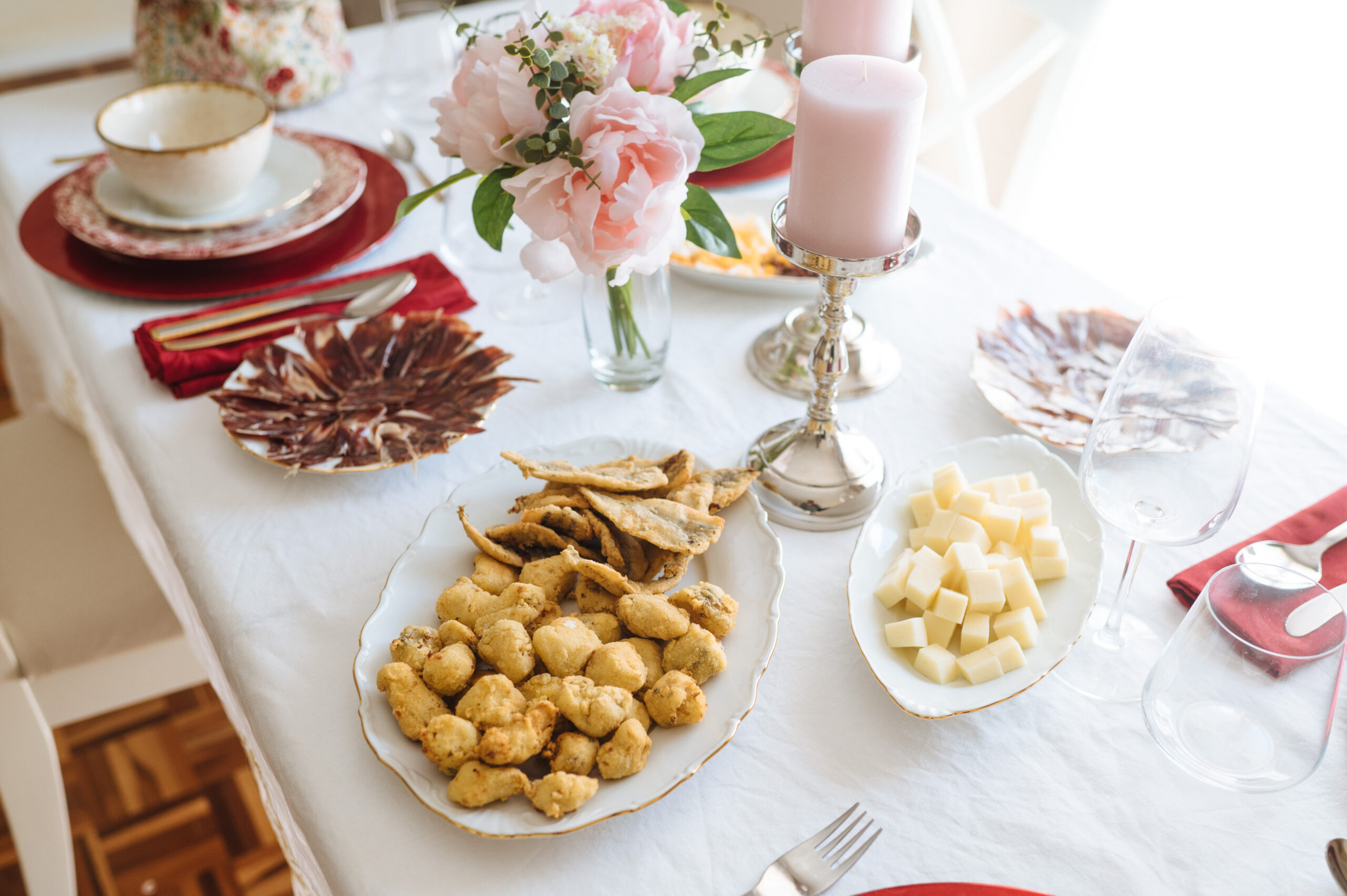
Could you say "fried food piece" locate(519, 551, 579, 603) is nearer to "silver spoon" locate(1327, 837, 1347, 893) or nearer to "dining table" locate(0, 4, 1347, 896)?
"dining table" locate(0, 4, 1347, 896)

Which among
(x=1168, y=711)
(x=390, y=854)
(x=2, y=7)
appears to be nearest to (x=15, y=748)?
(x=390, y=854)

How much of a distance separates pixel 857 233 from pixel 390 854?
515mm

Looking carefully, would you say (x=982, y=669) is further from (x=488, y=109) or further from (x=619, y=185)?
(x=488, y=109)

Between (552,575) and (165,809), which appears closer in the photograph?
(552,575)

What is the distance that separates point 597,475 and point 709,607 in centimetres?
15

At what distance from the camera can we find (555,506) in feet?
2.43

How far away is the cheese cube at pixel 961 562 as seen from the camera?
0.70m

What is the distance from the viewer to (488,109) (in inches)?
29.4

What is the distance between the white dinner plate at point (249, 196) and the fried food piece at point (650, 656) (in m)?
0.78

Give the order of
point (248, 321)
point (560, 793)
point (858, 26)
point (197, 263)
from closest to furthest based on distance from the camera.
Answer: point (560, 793)
point (858, 26)
point (248, 321)
point (197, 263)

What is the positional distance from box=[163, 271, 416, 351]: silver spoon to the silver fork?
703 millimetres

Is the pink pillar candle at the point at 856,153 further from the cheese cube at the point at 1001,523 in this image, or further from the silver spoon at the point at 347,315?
the silver spoon at the point at 347,315

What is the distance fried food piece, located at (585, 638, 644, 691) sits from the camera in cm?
63

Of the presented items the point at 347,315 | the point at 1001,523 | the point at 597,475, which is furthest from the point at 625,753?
the point at 347,315
